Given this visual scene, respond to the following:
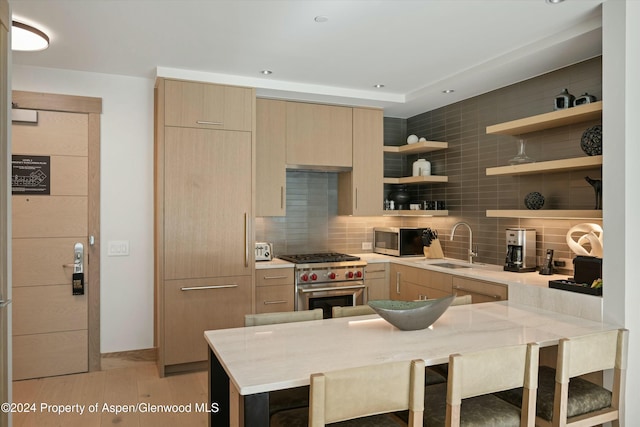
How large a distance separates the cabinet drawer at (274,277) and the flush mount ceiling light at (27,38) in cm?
238

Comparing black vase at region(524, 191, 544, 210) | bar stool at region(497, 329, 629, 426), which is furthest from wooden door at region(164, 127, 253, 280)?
bar stool at region(497, 329, 629, 426)

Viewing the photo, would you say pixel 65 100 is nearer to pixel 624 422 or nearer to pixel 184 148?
pixel 184 148

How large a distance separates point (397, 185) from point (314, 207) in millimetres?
1073

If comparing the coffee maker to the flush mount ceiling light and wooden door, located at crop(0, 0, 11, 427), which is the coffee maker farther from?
the flush mount ceiling light

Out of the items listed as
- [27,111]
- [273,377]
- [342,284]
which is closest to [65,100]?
[27,111]

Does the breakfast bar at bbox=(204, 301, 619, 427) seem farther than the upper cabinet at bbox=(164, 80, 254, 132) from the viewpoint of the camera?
No

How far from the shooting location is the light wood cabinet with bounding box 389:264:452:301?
12.8ft

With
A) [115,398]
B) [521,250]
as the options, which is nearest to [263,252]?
[115,398]

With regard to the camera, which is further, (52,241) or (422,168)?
(422,168)

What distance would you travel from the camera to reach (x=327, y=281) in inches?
171

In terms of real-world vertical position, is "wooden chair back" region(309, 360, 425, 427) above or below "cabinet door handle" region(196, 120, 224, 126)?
below

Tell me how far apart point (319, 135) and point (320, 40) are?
147cm

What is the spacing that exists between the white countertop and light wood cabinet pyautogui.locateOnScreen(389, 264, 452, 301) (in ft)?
3.77

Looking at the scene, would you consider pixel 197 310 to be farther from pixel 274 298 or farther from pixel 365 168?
pixel 365 168
